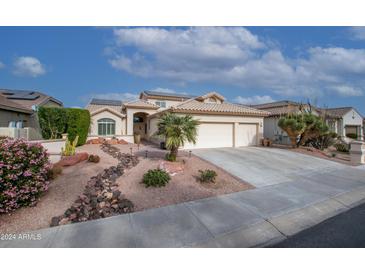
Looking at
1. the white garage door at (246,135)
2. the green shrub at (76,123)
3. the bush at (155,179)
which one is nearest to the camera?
the bush at (155,179)

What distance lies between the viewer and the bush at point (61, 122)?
11.2m

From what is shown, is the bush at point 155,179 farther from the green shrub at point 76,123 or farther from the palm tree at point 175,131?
the green shrub at point 76,123

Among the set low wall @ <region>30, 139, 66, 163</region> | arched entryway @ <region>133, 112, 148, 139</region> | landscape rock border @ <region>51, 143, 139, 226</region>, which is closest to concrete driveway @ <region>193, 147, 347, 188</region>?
landscape rock border @ <region>51, 143, 139, 226</region>

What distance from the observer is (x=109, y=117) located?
18.3 metres

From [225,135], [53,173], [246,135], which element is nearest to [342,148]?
[246,135]

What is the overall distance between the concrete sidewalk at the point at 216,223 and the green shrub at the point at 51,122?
9.32 metres

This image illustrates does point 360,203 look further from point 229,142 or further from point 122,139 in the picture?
point 122,139

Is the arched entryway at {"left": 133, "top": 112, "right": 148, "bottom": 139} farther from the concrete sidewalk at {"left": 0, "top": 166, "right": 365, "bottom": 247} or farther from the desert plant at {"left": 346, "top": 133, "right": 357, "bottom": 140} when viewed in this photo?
the desert plant at {"left": 346, "top": 133, "right": 357, "bottom": 140}

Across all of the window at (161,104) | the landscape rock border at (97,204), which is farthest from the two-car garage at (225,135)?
the window at (161,104)

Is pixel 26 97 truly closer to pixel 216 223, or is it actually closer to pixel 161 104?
pixel 161 104

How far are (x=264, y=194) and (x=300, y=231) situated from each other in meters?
2.04

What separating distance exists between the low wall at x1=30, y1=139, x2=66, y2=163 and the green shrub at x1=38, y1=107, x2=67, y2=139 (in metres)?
2.31

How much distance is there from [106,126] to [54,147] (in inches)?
382
